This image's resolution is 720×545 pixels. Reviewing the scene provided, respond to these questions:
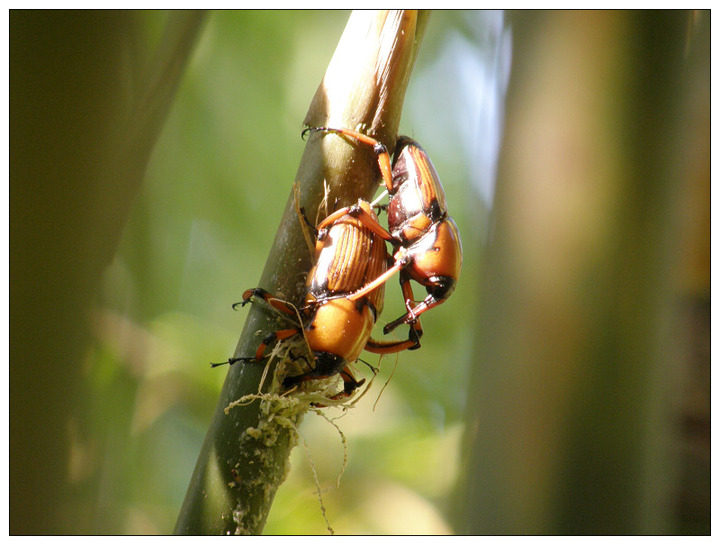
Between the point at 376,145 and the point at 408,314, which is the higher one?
the point at 376,145

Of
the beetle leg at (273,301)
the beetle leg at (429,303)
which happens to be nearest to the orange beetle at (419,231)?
the beetle leg at (429,303)

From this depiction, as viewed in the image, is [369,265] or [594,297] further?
[594,297]

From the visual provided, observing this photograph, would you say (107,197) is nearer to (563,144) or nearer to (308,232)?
(308,232)

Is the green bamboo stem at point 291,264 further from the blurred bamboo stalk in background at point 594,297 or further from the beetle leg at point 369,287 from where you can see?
the blurred bamboo stalk in background at point 594,297

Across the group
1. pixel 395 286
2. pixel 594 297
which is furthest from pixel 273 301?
pixel 395 286

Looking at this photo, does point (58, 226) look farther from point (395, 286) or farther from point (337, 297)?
point (395, 286)
